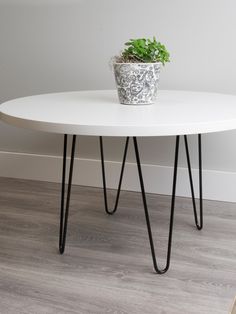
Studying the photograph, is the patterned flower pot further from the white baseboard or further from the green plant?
the white baseboard

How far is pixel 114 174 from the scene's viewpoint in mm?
2443

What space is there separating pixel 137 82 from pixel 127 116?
0.23 meters

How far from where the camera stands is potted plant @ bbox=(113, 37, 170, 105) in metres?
1.58

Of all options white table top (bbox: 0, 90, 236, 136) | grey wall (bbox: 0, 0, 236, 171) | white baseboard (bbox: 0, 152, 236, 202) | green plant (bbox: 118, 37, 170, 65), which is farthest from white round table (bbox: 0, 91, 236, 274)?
white baseboard (bbox: 0, 152, 236, 202)

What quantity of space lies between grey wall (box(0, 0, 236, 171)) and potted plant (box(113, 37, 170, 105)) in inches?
23.3

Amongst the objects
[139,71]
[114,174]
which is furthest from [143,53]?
[114,174]

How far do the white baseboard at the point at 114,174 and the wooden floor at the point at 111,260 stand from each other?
6 centimetres

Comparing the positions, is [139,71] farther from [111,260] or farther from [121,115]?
[111,260]

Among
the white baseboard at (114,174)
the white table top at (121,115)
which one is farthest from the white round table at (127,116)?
the white baseboard at (114,174)

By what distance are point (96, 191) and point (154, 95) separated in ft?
2.93

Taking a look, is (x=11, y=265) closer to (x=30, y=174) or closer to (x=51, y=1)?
(x=30, y=174)

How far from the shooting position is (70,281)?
5.02 ft

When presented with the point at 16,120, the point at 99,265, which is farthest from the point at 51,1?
the point at 99,265

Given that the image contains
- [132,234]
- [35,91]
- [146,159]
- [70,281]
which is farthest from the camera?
[35,91]
